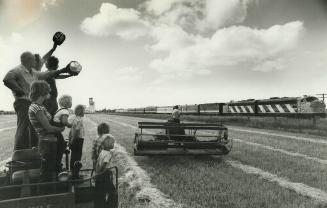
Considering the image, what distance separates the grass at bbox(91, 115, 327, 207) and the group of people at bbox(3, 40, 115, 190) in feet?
6.39

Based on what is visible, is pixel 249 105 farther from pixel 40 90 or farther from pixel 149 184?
pixel 40 90

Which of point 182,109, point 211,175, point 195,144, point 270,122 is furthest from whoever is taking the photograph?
point 182,109

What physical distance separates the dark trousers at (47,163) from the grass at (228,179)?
2493 millimetres

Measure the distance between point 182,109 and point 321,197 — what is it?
2107 inches

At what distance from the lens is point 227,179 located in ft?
26.4

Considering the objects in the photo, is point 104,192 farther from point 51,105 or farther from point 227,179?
point 227,179

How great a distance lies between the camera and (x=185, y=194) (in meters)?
6.63

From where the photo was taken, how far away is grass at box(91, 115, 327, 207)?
6.28 m

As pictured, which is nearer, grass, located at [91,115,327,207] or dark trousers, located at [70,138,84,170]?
grass, located at [91,115,327,207]

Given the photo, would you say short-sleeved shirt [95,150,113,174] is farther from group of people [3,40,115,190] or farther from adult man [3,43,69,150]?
adult man [3,43,69,150]

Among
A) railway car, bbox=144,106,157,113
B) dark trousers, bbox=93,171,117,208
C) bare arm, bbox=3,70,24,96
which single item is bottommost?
dark trousers, bbox=93,171,117,208

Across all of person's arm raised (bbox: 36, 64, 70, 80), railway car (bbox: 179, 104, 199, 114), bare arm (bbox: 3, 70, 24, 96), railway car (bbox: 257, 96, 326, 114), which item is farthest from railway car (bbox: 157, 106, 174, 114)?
person's arm raised (bbox: 36, 64, 70, 80)

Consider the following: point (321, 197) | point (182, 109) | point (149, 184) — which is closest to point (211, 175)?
point (149, 184)

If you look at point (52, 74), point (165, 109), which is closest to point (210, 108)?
point (165, 109)
